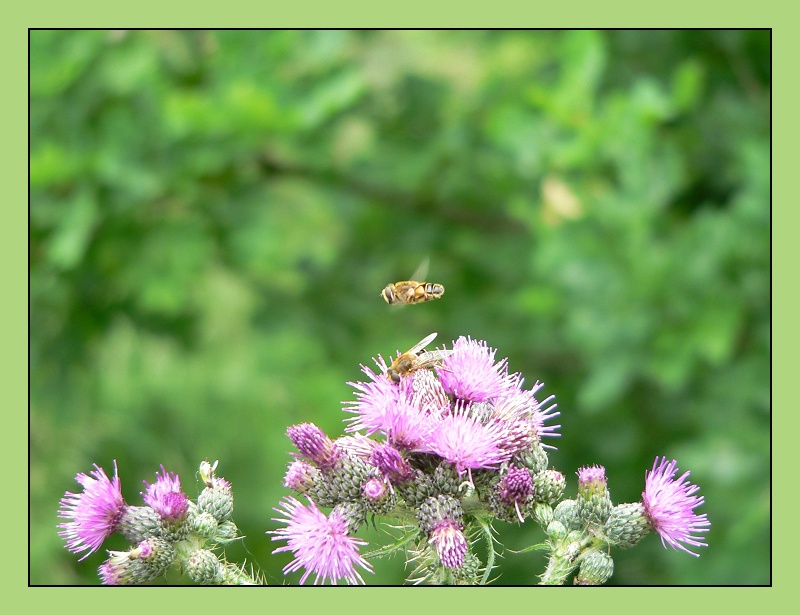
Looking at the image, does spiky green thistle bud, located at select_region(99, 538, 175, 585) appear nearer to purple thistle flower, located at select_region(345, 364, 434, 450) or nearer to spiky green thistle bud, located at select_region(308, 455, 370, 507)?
spiky green thistle bud, located at select_region(308, 455, 370, 507)

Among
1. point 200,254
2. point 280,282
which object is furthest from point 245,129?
point 280,282

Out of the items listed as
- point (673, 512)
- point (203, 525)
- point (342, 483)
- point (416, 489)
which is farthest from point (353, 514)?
point (673, 512)

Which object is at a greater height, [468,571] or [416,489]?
[416,489]

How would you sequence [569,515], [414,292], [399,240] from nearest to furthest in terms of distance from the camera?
[569,515] → [414,292] → [399,240]

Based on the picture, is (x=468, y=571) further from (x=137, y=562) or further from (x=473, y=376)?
(x=137, y=562)

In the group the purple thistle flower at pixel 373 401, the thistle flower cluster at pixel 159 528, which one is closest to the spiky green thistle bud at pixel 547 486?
the purple thistle flower at pixel 373 401

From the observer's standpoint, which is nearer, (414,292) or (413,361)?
(413,361)

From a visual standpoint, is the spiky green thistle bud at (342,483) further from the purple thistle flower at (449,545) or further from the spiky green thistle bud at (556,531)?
the spiky green thistle bud at (556,531)
